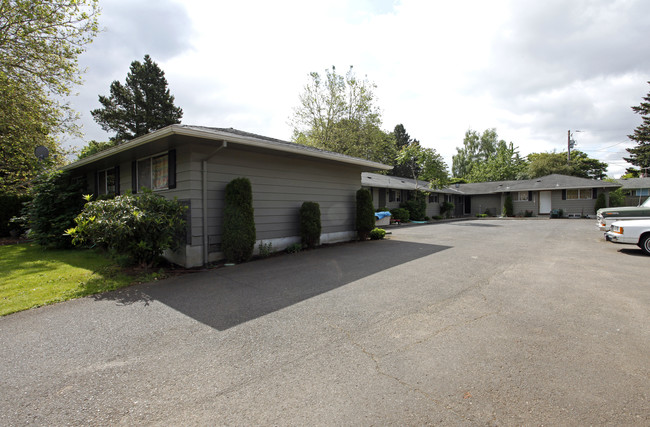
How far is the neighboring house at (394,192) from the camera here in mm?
18938

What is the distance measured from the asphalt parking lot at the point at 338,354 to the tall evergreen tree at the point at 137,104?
28579mm

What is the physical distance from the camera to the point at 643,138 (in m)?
33.8

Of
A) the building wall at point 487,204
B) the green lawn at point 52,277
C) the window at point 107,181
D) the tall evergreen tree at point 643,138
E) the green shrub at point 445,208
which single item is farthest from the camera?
the tall evergreen tree at point 643,138

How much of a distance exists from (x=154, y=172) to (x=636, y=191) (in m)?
38.7

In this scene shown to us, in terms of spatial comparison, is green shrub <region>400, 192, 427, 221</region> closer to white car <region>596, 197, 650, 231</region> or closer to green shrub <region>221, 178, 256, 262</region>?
white car <region>596, 197, 650, 231</region>

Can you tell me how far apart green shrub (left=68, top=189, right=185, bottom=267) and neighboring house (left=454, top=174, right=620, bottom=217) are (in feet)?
91.8

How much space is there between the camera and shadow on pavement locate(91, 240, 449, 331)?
12.6 feet

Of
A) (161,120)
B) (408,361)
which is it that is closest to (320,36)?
(408,361)

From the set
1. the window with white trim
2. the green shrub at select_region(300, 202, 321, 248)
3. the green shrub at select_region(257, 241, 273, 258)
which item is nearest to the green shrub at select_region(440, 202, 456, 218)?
the window with white trim

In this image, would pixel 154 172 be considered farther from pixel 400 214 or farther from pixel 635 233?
pixel 400 214

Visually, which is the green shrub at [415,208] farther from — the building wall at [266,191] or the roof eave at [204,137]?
the roof eave at [204,137]

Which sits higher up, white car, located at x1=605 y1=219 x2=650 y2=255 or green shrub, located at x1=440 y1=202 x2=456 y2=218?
green shrub, located at x1=440 y1=202 x2=456 y2=218

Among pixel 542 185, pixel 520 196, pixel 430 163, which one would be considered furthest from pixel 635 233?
pixel 520 196

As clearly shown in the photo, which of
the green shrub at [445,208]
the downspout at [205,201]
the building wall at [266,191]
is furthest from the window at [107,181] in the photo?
the green shrub at [445,208]
